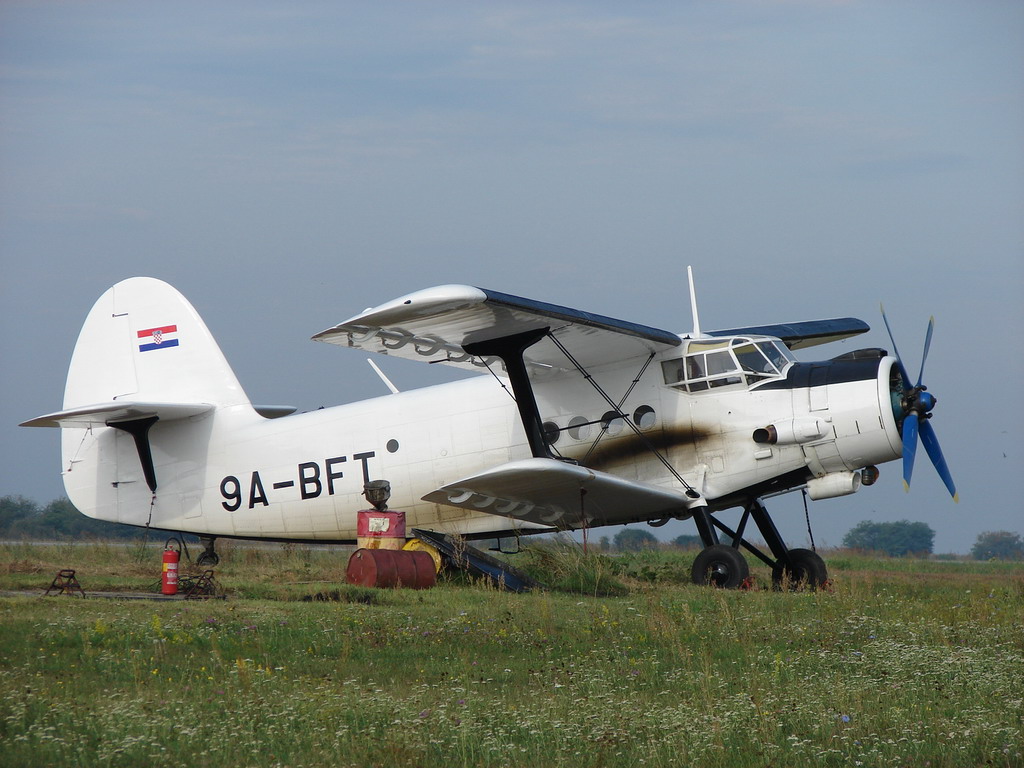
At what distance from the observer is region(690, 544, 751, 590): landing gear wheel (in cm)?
1421

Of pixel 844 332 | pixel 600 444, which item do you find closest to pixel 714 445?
pixel 600 444

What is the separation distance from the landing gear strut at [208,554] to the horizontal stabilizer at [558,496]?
5.37 meters

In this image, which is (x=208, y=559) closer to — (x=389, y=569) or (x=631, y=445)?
(x=389, y=569)

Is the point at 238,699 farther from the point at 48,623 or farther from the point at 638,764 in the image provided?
the point at 48,623

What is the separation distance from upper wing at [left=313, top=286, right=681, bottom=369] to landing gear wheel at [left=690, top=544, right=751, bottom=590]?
119 inches

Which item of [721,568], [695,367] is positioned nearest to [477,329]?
[695,367]

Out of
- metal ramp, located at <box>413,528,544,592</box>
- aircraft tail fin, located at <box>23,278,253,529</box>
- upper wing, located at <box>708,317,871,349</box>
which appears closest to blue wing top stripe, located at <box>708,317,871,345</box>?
upper wing, located at <box>708,317,871,349</box>

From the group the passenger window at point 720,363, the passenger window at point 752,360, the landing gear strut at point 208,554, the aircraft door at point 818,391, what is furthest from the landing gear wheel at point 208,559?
the aircraft door at point 818,391

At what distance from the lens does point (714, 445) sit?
15.0 meters

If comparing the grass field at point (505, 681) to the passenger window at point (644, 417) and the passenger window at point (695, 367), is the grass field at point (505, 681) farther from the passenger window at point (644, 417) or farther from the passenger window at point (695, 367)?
the passenger window at point (695, 367)

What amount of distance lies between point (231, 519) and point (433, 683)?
11.2 m

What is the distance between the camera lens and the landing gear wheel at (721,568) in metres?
14.2

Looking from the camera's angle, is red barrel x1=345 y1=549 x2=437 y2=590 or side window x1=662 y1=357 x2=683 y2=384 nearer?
red barrel x1=345 y1=549 x2=437 y2=590

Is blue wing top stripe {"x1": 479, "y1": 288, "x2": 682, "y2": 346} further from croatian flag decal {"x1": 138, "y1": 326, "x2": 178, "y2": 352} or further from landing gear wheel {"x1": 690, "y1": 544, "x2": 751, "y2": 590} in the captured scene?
croatian flag decal {"x1": 138, "y1": 326, "x2": 178, "y2": 352}
